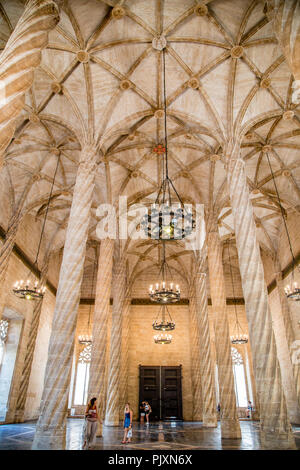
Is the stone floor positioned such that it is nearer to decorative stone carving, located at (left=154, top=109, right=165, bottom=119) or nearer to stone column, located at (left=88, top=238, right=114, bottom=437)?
stone column, located at (left=88, top=238, right=114, bottom=437)

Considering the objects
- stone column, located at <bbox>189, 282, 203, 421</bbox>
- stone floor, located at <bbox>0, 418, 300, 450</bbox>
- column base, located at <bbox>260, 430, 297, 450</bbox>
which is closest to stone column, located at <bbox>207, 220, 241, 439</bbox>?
stone floor, located at <bbox>0, 418, 300, 450</bbox>

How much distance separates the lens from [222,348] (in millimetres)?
11078

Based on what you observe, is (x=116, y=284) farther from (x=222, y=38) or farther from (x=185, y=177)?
(x=222, y=38)

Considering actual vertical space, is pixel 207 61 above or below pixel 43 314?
above

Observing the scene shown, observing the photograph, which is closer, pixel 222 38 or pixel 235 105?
pixel 222 38

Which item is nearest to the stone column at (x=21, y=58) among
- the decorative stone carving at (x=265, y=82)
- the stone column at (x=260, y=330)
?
the stone column at (x=260, y=330)

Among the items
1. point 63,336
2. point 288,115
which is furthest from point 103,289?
point 288,115

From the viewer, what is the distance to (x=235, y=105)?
436 inches

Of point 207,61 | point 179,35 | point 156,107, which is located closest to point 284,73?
point 207,61

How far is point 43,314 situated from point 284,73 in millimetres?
17754

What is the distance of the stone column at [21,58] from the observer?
4.60 metres

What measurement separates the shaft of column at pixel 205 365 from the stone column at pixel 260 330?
7.21 m

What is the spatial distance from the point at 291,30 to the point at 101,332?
10.2 m

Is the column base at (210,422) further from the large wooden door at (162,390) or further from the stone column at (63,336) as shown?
the stone column at (63,336)
